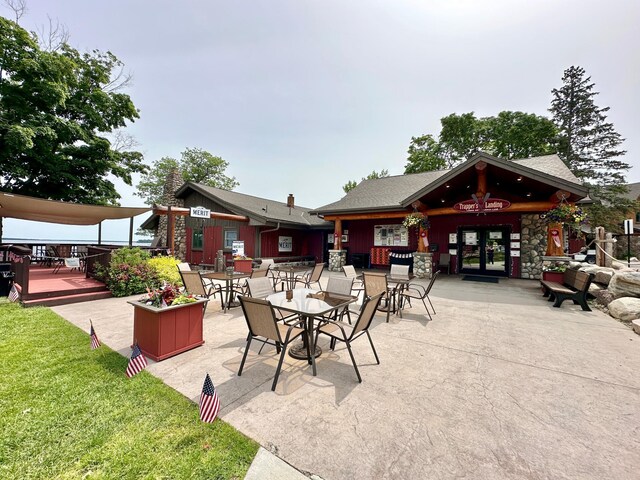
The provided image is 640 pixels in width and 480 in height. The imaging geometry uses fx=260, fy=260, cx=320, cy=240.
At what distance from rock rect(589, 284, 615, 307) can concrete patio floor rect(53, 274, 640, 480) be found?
64.4 inches

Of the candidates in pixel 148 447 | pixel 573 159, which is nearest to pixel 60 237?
pixel 148 447

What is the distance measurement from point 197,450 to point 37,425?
53.1 inches

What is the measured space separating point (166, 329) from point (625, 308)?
769 cm

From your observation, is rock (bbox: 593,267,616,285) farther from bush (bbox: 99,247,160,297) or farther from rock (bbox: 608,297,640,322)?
bush (bbox: 99,247,160,297)

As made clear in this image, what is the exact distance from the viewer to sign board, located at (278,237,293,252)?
1371cm

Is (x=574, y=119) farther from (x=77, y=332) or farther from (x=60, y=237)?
(x=60, y=237)

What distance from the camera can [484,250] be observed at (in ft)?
34.9

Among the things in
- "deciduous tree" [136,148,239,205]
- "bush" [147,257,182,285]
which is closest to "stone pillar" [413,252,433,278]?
"bush" [147,257,182,285]

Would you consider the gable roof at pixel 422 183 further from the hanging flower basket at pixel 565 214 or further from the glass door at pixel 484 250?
the glass door at pixel 484 250

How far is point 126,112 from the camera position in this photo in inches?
543

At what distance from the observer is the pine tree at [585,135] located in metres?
21.5

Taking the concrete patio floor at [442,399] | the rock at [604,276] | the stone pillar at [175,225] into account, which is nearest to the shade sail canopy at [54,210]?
the concrete patio floor at [442,399]

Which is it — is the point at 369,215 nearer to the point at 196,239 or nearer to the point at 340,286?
the point at 340,286

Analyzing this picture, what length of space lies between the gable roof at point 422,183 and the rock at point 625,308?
304cm
